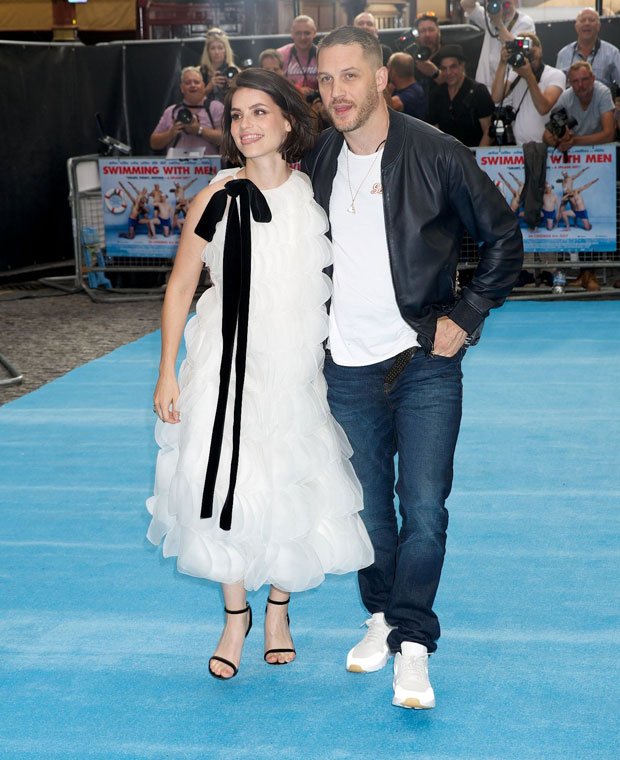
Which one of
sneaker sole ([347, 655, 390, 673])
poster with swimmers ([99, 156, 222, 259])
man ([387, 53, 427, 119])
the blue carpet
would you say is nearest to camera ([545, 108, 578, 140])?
man ([387, 53, 427, 119])

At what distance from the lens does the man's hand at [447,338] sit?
130 inches

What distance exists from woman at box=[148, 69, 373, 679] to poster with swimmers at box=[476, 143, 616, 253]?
7028 mm

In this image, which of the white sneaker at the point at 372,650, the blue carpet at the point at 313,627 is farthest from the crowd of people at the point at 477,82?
the white sneaker at the point at 372,650

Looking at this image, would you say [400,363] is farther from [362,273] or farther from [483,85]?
[483,85]

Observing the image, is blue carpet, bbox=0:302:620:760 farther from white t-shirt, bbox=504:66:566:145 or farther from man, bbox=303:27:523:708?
white t-shirt, bbox=504:66:566:145

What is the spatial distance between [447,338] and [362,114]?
709 millimetres

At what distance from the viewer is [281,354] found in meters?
3.37

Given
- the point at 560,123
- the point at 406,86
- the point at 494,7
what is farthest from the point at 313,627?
the point at 494,7

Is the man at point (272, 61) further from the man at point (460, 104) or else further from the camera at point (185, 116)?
the man at point (460, 104)

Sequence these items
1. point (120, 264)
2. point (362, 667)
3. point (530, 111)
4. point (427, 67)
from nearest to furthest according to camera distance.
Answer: point (362, 667) → point (530, 111) → point (427, 67) → point (120, 264)

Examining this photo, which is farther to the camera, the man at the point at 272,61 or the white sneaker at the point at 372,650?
the man at the point at 272,61

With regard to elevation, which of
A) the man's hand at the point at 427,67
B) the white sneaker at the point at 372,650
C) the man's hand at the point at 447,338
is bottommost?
the white sneaker at the point at 372,650

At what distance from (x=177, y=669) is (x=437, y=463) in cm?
112

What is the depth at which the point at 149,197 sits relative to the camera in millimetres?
11016
